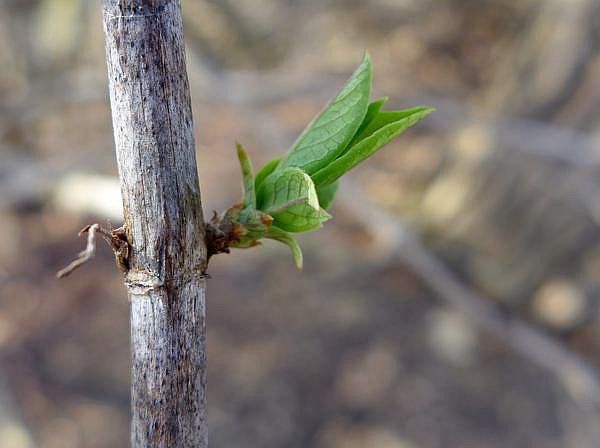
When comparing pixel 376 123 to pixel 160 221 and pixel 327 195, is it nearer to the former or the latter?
pixel 327 195

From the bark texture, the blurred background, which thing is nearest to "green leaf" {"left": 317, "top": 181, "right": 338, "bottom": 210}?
the bark texture

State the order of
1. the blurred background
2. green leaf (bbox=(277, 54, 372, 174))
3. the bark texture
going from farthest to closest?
the blurred background
green leaf (bbox=(277, 54, 372, 174))
the bark texture

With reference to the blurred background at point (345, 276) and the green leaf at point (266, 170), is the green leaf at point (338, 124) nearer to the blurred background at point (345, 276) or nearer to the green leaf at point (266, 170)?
the green leaf at point (266, 170)

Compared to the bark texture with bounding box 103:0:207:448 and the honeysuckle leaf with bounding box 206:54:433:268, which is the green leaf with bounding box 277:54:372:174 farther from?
the bark texture with bounding box 103:0:207:448

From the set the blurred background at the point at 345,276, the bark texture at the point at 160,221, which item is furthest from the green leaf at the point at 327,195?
the blurred background at the point at 345,276

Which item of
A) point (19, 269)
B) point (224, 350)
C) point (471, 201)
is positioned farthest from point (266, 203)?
point (19, 269)

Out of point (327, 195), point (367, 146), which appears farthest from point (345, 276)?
point (367, 146)
